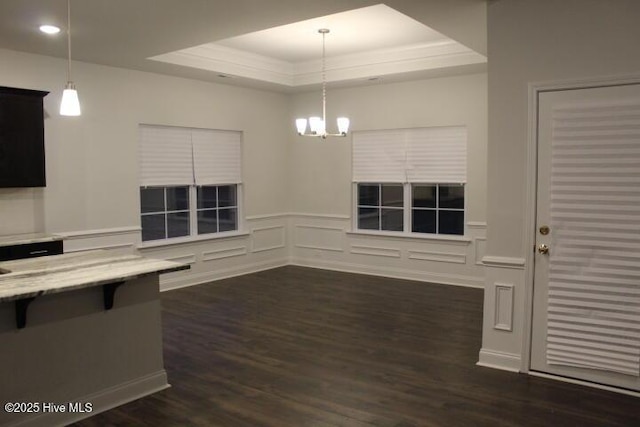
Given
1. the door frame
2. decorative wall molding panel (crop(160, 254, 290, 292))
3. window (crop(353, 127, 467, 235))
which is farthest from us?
window (crop(353, 127, 467, 235))

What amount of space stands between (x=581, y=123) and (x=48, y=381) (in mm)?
3723

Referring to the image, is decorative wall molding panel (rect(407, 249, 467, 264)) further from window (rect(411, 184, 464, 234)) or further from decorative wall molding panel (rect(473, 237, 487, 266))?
window (rect(411, 184, 464, 234))

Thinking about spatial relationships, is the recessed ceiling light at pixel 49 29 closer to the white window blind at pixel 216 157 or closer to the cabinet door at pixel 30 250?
the cabinet door at pixel 30 250

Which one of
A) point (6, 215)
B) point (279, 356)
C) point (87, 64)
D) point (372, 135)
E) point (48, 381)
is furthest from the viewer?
point (372, 135)

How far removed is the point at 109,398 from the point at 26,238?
2.24m

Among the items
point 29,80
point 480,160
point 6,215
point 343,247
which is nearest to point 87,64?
point 29,80

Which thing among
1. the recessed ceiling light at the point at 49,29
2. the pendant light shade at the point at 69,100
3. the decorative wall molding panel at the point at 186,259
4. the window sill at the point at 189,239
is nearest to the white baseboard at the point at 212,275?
the decorative wall molding panel at the point at 186,259

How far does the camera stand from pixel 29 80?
204 inches

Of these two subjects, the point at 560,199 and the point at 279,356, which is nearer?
the point at 560,199

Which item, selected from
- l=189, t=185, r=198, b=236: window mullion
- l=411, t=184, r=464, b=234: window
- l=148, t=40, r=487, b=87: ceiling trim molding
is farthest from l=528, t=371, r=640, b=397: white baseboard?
l=189, t=185, r=198, b=236: window mullion

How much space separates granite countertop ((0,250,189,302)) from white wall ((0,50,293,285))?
6.50 ft

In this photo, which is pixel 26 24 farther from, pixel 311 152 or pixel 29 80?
pixel 311 152

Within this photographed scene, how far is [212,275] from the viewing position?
709 centimetres

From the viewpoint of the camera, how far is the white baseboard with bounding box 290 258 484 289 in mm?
6637
